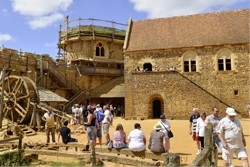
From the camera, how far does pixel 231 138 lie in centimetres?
556

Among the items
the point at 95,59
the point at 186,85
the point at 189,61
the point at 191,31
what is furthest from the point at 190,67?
the point at 95,59

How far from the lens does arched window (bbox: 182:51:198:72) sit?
22062mm

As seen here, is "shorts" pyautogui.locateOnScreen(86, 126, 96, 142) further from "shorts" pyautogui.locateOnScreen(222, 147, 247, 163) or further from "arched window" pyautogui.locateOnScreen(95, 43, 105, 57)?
"arched window" pyautogui.locateOnScreen(95, 43, 105, 57)

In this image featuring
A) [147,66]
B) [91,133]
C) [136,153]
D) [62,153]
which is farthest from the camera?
[147,66]

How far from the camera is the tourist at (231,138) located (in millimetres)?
5536

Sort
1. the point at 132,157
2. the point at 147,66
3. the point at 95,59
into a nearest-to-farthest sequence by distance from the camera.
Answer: the point at 132,157 < the point at 147,66 < the point at 95,59

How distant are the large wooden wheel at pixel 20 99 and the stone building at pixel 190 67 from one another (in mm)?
9198

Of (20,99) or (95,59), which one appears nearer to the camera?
(20,99)

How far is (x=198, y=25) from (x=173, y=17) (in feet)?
8.70

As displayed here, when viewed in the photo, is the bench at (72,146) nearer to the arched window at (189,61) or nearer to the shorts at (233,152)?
the shorts at (233,152)

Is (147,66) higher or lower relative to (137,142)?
higher

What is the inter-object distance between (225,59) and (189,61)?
283cm

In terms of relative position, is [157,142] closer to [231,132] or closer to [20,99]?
[231,132]

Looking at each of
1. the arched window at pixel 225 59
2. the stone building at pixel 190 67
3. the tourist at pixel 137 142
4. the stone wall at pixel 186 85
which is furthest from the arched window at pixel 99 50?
the tourist at pixel 137 142
